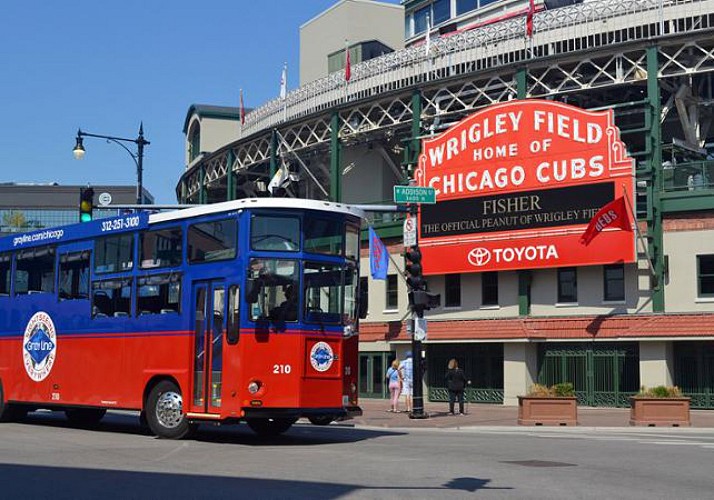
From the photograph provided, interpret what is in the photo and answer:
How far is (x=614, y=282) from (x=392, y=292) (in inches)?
407

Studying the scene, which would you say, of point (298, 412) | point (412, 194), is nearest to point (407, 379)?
point (412, 194)

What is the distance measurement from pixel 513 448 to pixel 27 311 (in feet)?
37.1

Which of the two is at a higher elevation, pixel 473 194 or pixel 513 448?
pixel 473 194

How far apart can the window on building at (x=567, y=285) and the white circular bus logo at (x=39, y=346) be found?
813 inches

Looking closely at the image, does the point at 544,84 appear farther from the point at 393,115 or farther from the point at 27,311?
the point at 27,311

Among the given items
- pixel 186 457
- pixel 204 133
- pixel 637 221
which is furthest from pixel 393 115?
pixel 186 457

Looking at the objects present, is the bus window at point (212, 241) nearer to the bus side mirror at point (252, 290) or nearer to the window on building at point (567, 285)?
the bus side mirror at point (252, 290)

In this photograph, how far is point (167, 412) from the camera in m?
18.2

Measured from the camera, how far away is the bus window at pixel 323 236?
693 inches

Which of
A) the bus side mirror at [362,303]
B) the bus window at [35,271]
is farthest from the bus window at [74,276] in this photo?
the bus side mirror at [362,303]

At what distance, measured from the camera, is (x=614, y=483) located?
40.8 ft

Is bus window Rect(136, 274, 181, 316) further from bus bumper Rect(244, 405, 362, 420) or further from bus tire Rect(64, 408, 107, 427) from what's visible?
bus tire Rect(64, 408, 107, 427)

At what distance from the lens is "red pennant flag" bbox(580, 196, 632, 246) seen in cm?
3338

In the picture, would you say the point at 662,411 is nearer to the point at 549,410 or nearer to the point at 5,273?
the point at 549,410
